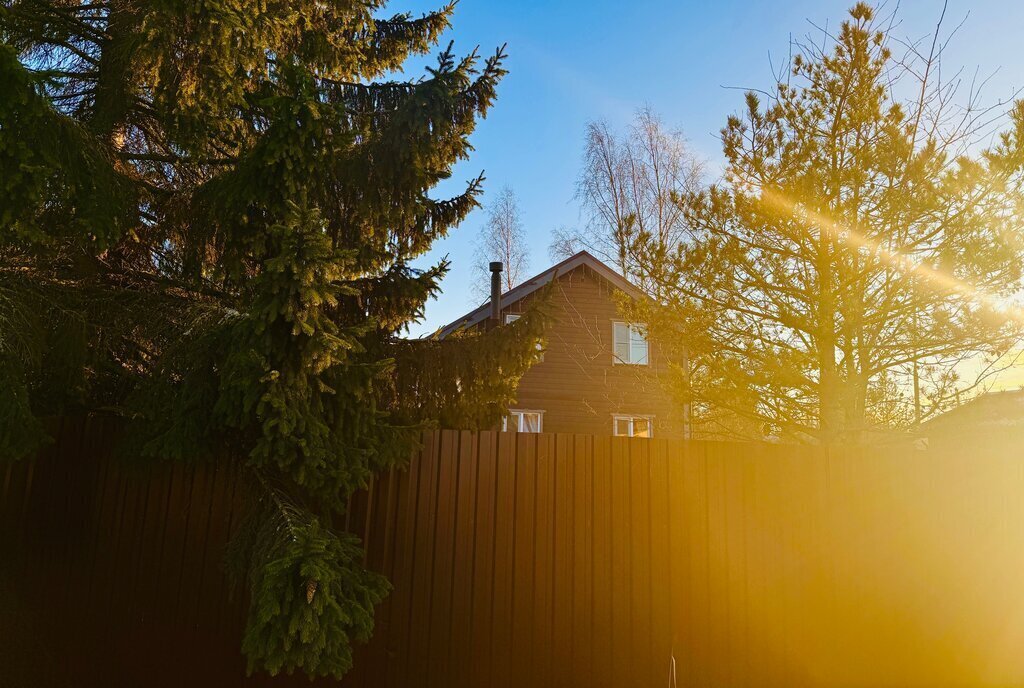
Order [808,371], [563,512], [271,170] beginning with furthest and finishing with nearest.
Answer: [808,371], [563,512], [271,170]

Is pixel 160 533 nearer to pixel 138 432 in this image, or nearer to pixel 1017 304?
pixel 138 432

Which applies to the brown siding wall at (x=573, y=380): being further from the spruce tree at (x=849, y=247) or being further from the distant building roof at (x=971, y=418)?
the distant building roof at (x=971, y=418)

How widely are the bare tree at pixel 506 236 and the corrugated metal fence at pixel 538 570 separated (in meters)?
17.7

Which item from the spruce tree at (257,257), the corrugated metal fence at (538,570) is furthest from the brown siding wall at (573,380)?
the corrugated metal fence at (538,570)

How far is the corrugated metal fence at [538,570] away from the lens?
435cm

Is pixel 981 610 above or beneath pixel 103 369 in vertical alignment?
beneath

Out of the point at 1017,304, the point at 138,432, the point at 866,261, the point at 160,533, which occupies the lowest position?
the point at 160,533

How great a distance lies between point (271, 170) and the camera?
155 inches

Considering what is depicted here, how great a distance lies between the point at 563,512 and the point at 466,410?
1.47 m

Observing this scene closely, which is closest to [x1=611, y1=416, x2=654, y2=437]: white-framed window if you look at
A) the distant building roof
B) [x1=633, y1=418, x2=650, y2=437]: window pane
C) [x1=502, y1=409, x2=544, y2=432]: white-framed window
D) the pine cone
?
[x1=633, y1=418, x2=650, y2=437]: window pane

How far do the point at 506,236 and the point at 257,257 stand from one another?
59.4 ft

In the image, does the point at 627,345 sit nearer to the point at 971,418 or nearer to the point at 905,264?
the point at 971,418

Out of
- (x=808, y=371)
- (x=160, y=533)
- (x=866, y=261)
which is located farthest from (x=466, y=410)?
(x=866, y=261)

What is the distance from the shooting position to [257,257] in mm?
4512
